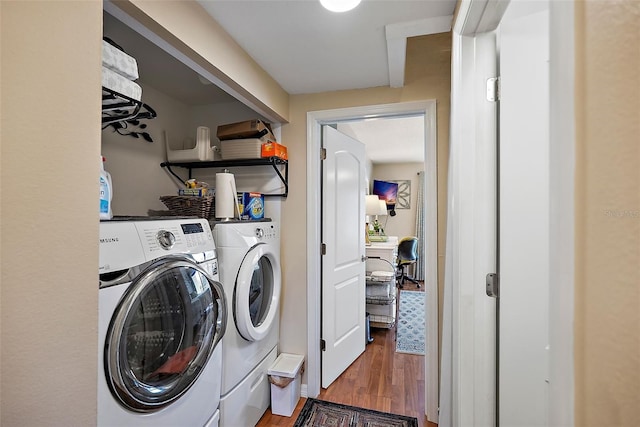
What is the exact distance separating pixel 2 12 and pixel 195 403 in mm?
1357

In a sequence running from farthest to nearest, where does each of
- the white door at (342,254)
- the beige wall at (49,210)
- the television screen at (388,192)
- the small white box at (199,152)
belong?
the television screen at (388,192)
the white door at (342,254)
the small white box at (199,152)
the beige wall at (49,210)

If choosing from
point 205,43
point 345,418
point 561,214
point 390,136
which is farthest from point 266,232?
point 390,136

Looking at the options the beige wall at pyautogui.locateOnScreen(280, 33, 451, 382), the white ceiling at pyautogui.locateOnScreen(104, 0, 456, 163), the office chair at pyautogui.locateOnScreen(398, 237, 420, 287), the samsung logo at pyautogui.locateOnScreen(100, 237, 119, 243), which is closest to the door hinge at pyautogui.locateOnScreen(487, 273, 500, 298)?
the white ceiling at pyautogui.locateOnScreen(104, 0, 456, 163)

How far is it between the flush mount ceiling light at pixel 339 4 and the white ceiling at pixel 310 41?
6 cm

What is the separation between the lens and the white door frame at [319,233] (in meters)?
1.79

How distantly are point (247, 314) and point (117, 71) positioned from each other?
1.22 meters

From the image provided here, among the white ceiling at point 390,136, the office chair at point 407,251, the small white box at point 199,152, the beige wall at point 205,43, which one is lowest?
the office chair at point 407,251

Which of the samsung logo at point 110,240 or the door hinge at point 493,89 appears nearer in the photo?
the samsung logo at point 110,240

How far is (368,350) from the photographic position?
2.72 meters

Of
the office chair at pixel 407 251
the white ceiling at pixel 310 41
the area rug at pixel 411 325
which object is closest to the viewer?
the white ceiling at pixel 310 41

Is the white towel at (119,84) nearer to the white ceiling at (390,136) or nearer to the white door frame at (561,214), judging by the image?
the white door frame at (561,214)

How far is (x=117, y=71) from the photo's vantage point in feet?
3.27

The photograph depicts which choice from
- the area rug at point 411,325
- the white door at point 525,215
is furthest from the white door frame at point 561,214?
the area rug at point 411,325

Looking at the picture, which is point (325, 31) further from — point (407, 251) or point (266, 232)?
point (407, 251)
